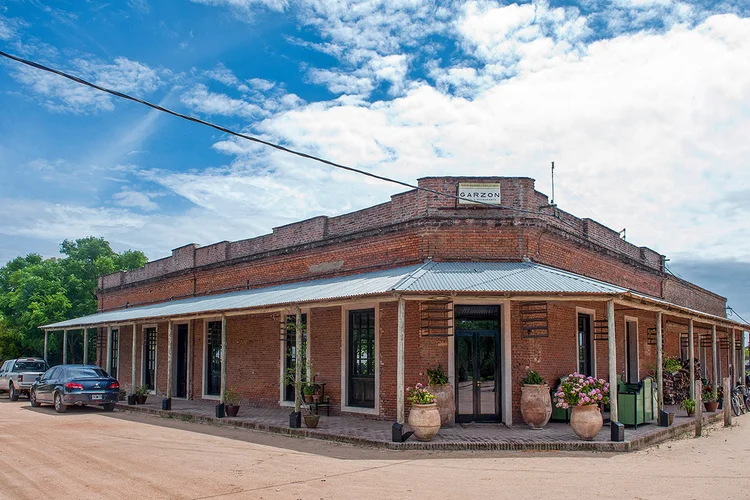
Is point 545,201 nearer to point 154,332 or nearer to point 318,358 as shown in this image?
point 318,358

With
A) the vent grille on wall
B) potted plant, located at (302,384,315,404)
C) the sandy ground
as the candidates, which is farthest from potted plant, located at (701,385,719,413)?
potted plant, located at (302,384,315,404)

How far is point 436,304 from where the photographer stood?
1341 cm

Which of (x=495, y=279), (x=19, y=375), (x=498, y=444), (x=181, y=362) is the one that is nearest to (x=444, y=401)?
(x=498, y=444)

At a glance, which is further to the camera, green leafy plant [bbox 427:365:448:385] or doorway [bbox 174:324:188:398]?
doorway [bbox 174:324:188:398]

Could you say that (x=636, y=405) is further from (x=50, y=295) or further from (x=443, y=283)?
(x=50, y=295)

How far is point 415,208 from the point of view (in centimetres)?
1465

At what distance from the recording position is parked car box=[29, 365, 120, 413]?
58.8ft

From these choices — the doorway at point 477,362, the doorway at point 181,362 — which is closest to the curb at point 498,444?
the doorway at point 477,362

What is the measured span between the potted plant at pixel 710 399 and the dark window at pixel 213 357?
1384 centimetres

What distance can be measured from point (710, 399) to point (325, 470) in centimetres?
1278

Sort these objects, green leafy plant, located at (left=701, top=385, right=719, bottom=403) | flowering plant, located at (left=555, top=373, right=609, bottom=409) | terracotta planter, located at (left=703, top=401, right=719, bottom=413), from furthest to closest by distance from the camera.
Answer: green leafy plant, located at (left=701, top=385, right=719, bottom=403) < terracotta planter, located at (left=703, top=401, right=719, bottom=413) < flowering plant, located at (left=555, top=373, right=609, bottom=409)

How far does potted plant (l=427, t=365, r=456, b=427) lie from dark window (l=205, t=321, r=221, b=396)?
30.7ft

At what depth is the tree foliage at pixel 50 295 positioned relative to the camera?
3181 centimetres

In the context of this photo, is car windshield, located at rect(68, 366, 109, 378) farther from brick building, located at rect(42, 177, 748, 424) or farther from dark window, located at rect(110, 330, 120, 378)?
dark window, located at rect(110, 330, 120, 378)
